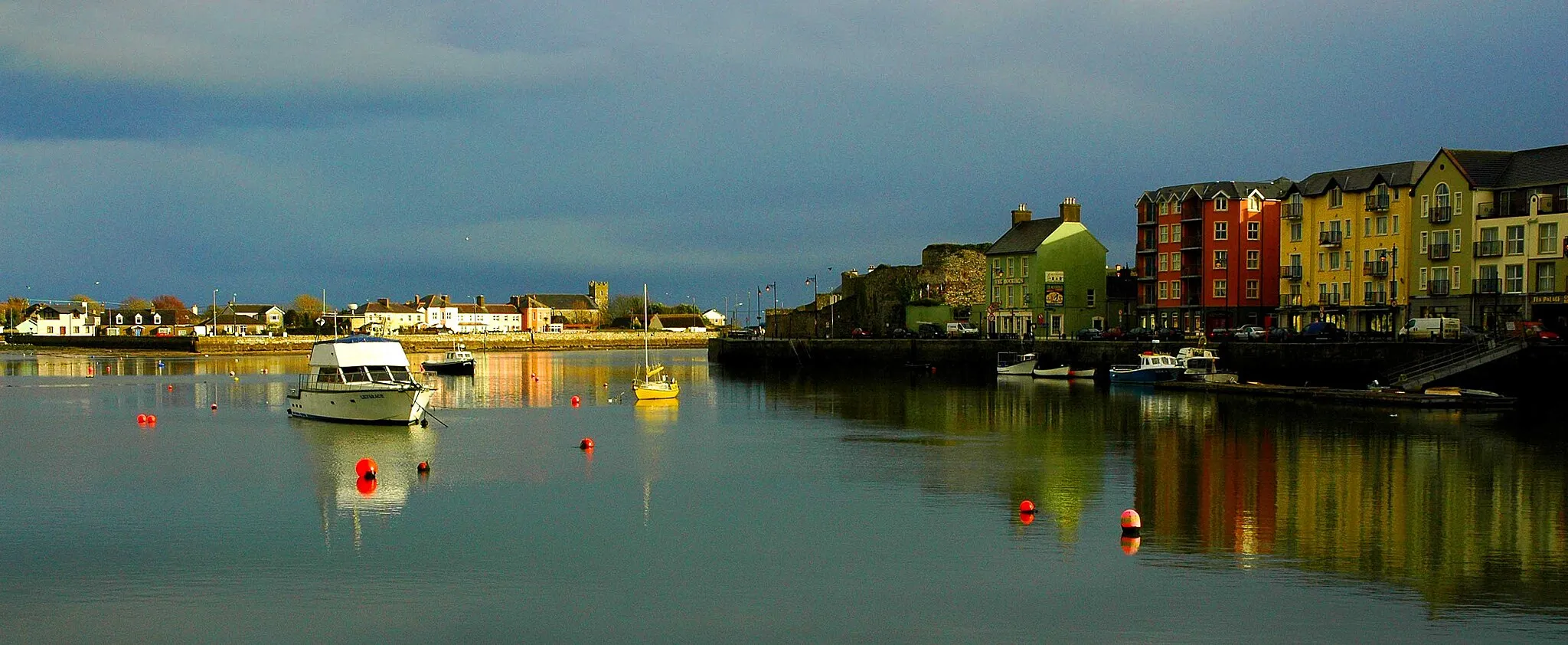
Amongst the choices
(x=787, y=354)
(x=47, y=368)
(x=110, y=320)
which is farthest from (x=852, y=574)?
(x=110, y=320)

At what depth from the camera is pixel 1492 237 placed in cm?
5722

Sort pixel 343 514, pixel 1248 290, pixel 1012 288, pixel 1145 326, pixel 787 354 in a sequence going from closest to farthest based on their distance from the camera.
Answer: pixel 343 514 → pixel 1248 290 → pixel 1145 326 → pixel 1012 288 → pixel 787 354

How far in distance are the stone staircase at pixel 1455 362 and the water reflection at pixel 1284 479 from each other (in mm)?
4525

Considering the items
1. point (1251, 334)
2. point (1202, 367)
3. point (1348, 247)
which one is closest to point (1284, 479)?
point (1202, 367)

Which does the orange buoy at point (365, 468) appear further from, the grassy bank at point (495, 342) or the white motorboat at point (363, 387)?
the grassy bank at point (495, 342)

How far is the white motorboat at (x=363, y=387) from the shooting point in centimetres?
4081

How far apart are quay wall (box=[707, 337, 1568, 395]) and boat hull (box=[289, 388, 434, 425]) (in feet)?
121

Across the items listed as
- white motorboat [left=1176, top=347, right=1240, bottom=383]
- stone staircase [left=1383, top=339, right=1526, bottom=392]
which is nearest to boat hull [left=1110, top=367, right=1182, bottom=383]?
white motorboat [left=1176, top=347, right=1240, bottom=383]

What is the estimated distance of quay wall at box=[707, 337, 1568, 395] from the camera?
46906 millimetres

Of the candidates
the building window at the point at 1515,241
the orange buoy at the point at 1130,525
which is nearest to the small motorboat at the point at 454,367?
the building window at the point at 1515,241

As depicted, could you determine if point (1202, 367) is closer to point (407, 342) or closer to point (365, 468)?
point (365, 468)

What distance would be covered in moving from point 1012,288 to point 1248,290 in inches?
682

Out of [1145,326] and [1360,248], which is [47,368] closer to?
[1145,326]

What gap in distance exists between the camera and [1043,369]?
67062mm
